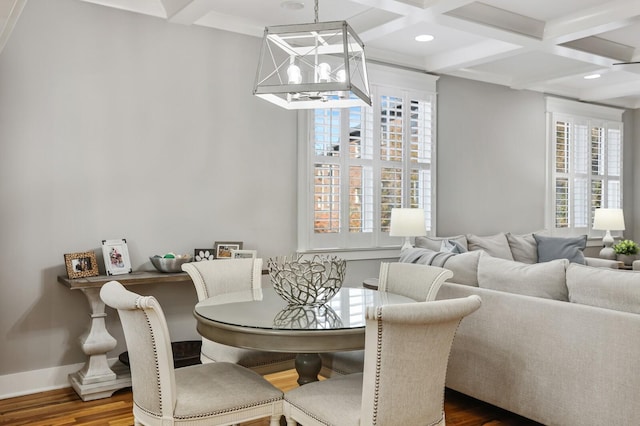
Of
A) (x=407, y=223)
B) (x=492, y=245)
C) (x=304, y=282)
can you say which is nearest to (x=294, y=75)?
(x=304, y=282)

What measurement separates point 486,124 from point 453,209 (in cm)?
106

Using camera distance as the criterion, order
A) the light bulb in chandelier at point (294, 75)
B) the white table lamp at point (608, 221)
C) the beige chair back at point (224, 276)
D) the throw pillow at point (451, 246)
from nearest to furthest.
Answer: the light bulb in chandelier at point (294, 75)
the beige chair back at point (224, 276)
the throw pillow at point (451, 246)
the white table lamp at point (608, 221)

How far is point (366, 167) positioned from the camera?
17.1 ft

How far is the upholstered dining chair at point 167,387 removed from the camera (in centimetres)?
209

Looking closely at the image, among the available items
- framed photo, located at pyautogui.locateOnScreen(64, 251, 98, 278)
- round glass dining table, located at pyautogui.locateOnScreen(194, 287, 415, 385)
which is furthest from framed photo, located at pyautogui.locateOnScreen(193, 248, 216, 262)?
round glass dining table, located at pyautogui.locateOnScreen(194, 287, 415, 385)

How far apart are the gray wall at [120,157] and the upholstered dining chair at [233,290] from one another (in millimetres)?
1096

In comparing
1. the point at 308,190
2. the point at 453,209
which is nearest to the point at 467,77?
Answer: the point at 453,209

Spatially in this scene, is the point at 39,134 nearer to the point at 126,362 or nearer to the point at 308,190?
the point at 126,362

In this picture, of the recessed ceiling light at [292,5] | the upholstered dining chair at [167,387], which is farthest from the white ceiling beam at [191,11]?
the upholstered dining chair at [167,387]

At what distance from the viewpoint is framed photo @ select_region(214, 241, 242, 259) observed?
167 inches

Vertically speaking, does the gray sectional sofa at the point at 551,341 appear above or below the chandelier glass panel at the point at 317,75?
below

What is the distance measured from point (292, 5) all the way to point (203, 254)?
1.93 metres

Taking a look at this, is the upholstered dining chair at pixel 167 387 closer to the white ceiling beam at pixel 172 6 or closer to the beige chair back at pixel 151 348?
the beige chair back at pixel 151 348

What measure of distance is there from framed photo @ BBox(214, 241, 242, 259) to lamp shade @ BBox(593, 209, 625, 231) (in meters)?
4.60
